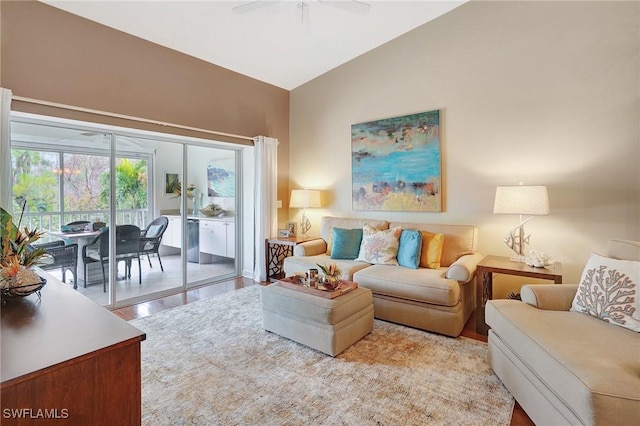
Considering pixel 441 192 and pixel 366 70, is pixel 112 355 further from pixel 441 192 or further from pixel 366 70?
pixel 366 70

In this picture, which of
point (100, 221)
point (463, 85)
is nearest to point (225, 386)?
point (100, 221)

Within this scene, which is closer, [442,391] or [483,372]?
[442,391]

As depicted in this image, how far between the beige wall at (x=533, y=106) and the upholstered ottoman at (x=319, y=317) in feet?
5.81

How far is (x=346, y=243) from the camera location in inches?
157

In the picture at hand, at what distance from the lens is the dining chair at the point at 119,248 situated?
3.59 m

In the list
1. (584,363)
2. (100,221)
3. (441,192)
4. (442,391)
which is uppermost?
(441,192)

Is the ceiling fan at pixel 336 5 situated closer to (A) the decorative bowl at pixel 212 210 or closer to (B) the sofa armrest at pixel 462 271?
(B) the sofa armrest at pixel 462 271

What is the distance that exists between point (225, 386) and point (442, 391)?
4.70 feet

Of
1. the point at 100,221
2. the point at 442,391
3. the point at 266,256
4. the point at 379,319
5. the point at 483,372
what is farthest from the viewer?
the point at 266,256

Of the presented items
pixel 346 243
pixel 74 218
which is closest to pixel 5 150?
pixel 74 218

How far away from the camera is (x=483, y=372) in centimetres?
229

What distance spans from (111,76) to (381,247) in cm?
343

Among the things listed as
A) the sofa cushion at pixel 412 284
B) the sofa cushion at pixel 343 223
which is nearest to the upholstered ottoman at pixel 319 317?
the sofa cushion at pixel 412 284

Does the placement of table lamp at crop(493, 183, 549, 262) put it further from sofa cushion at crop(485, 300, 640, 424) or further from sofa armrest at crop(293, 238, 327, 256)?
sofa armrest at crop(293, 238, 327, 256)
